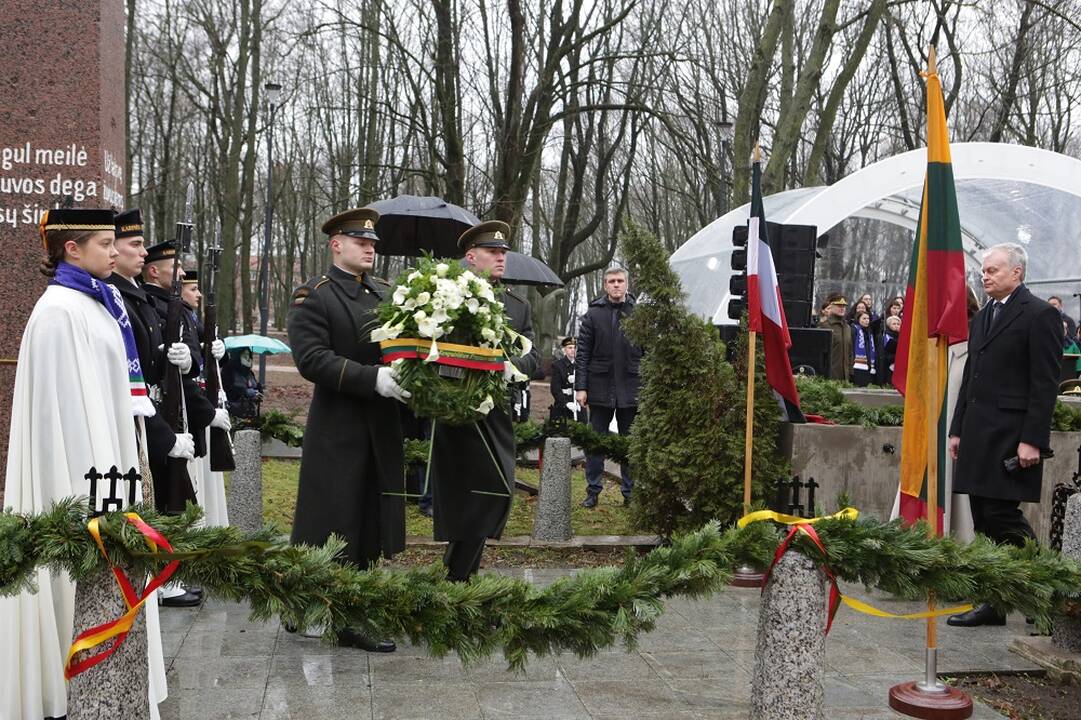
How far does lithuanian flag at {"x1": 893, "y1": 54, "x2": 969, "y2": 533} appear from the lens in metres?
5.52

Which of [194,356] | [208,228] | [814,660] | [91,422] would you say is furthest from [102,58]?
[208,228]

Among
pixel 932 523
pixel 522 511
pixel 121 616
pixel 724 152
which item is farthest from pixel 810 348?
pixel 724 152

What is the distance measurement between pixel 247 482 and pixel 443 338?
413 centimetres

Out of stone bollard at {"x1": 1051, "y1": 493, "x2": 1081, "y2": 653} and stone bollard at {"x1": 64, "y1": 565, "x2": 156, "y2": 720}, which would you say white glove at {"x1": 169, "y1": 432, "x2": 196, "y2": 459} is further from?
stone bollard at {"x1": 1051, "y1": 493, "x2": 1081, "y2": 653}

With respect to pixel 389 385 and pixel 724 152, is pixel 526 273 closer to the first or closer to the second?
pixel 389 385

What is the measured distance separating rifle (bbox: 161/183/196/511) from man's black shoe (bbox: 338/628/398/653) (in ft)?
3.77

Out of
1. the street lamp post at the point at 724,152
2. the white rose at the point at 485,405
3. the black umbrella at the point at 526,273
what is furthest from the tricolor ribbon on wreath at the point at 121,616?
the street lamp post at the point at 724,152

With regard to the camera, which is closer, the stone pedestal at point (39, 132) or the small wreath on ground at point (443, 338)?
the small wreath on ground at point (443, 338)

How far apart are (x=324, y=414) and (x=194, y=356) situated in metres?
1.45

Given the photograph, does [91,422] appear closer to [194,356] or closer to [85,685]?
[85,685]

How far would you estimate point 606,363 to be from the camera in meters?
11.5

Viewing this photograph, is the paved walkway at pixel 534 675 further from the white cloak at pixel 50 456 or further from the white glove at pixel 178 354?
the white glove at pixel 178 354

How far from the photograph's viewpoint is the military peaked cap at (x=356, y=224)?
622 cm

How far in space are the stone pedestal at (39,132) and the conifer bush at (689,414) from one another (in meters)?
4.10
